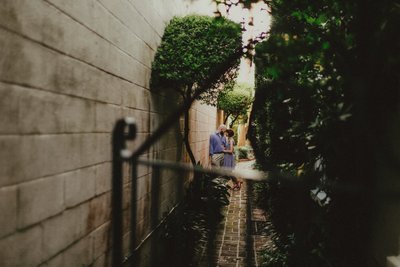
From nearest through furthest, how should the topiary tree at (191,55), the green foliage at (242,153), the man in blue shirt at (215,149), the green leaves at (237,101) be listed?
the topiary tree at (191,55), the man in blue shirt at (215,149), the green leaves at (237,101), the green foliage at (242,153)

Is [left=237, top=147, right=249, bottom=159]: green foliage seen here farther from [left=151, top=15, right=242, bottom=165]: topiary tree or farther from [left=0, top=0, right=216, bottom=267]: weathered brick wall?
[left=0, top=0, right=216, bottom=267]: weathered brick wall

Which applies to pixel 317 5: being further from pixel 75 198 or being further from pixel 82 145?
pixel 75 198

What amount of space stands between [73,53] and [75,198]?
1204 millimetres

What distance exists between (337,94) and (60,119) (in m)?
2.15

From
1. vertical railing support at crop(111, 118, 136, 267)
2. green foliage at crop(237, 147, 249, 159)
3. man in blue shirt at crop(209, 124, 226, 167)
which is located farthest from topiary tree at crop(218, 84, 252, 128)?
vertical railing support at crop(111, 118, 136, 267)

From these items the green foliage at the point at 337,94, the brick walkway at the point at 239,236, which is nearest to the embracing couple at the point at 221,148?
the brick walkway at the point at 239,236

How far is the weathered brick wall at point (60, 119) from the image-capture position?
214 centimetres

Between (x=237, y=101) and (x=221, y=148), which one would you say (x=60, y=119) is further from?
(x=237, y=101)

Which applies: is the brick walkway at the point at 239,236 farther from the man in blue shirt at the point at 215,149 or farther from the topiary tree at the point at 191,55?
the topiary tree at the point at 191,55

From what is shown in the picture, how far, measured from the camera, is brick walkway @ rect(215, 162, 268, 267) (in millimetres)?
5676

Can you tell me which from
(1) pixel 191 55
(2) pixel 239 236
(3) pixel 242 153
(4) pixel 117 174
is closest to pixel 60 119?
(4) pixel 117 174

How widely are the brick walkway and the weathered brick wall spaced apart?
7.33 ft

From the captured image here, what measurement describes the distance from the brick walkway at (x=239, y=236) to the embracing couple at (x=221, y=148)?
121 cm

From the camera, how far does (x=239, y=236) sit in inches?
270
